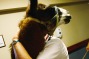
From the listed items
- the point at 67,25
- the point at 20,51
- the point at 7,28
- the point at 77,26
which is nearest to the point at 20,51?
the point at 20,51

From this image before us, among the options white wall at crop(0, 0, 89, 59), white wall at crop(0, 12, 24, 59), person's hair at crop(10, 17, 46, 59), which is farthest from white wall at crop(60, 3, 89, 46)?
person's hair at crop(10, 17, 46, 59)

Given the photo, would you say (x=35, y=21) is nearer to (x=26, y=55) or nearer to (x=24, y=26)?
(x=24, y=26)

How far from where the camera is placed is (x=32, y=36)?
2.30ft

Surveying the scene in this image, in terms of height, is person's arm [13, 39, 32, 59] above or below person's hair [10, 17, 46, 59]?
below

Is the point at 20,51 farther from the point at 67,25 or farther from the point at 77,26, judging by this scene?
the point at 77,26

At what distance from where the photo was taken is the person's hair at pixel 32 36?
2.26 ft

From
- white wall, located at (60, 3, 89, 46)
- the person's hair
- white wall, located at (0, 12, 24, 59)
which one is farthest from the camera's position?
white wall, located at (60, 3, 89, 46)

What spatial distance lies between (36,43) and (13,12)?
0.72 meters

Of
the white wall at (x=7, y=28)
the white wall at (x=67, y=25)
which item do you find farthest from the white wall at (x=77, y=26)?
the white wall at (x=7, y=28)

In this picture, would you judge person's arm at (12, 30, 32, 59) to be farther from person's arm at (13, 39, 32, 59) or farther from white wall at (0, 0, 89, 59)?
white wall at (0, 0, 89, 59)

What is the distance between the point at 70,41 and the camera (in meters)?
1.93

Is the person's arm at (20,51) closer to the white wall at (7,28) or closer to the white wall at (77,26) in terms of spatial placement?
the white wall at (7,28)

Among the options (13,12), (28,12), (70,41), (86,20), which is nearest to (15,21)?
(13,12)

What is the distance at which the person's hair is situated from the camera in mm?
689
